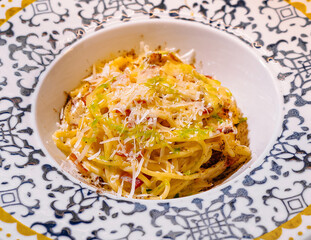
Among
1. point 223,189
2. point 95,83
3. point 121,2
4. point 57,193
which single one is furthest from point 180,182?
point 121,2

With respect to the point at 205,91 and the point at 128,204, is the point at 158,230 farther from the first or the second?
the point at 205,91

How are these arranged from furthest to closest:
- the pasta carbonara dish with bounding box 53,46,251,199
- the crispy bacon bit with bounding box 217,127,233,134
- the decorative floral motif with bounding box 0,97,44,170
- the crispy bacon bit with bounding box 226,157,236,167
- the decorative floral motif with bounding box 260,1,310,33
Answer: the decorative floral motif with bounding box 260,1,310,33 → the crispy bacon bit with bounding box 226,157,236,167 → the crispy bacon bit with bounding box 217,127,233,134 → the pasta carbonara dish with bounding box 53,46,251,199 → the decorative floral motif with bounding box 0,97,44,170

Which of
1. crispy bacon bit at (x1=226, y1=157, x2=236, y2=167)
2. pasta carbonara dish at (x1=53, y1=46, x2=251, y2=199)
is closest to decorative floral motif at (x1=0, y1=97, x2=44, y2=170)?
pasta carbonara dish at (x1=53, y1=46, x2=251, y2=199)

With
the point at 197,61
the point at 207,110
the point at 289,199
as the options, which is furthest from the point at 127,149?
the point at 197,61

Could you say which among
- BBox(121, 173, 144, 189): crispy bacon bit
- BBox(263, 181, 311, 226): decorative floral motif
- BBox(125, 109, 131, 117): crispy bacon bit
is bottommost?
BBox(121, 173, 144, 189): crispy bacon bit

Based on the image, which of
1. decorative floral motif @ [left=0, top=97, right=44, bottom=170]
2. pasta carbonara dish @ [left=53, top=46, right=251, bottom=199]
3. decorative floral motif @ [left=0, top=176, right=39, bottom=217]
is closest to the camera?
decorative floral motif @ [left=0, top=176, right=39, bottom=217]

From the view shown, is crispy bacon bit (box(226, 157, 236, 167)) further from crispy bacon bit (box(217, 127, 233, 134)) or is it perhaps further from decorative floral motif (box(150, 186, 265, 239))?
decorative floral motif (box(150, 186, 265, 239))

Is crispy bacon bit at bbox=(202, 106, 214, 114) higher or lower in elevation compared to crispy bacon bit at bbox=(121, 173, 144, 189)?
higher

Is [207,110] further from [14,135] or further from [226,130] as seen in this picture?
[14,135]
